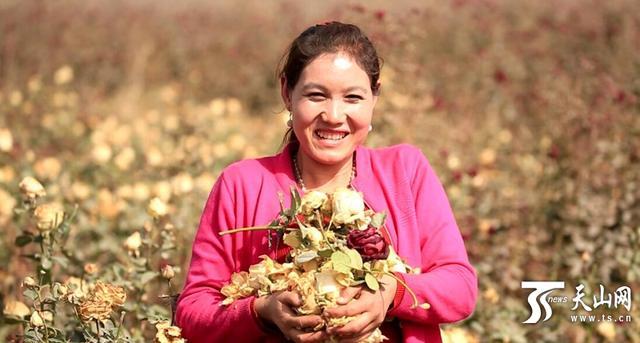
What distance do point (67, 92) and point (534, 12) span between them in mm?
3404

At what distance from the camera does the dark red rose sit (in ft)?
6.91

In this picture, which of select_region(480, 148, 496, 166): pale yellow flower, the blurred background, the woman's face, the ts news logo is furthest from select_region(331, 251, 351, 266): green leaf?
select_region(480, 148, 496, 166): pale yellow flower

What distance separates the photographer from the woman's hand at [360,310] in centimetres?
210

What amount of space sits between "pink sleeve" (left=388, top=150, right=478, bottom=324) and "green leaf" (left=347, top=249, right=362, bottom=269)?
20cm

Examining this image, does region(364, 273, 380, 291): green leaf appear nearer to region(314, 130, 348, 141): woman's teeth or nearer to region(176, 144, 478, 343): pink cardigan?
region(176, 144, 478, 343): pink cardigan

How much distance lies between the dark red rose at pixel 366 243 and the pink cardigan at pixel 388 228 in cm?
22

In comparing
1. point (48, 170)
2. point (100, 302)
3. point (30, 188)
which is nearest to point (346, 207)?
point (100, 302)

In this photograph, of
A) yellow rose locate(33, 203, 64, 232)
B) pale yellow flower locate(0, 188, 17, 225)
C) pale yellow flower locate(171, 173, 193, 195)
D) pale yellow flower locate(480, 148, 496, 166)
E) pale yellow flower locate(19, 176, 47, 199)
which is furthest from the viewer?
pale yellow flower locate(480, 148, 496, 166)

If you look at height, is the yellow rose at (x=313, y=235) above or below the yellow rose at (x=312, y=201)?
below

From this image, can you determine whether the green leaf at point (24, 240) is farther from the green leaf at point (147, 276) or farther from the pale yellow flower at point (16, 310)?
the green leaf at point (147, 276)

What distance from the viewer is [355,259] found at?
81.8 inches

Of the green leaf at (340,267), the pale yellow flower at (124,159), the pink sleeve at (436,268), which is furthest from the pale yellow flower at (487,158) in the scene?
the green leaf at (340,267)

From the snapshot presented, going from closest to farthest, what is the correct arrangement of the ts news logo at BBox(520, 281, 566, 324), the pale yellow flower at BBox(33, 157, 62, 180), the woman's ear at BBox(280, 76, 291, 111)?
the woman's ear at BBox(280, 76, 291, 111), the ts news logo at BBox(520, 281, 566, 324), the pale yellow flower at BBox(33, 157, 62, 180)

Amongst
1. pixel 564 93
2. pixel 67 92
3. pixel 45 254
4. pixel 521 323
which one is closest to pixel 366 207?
pixel 45 254
